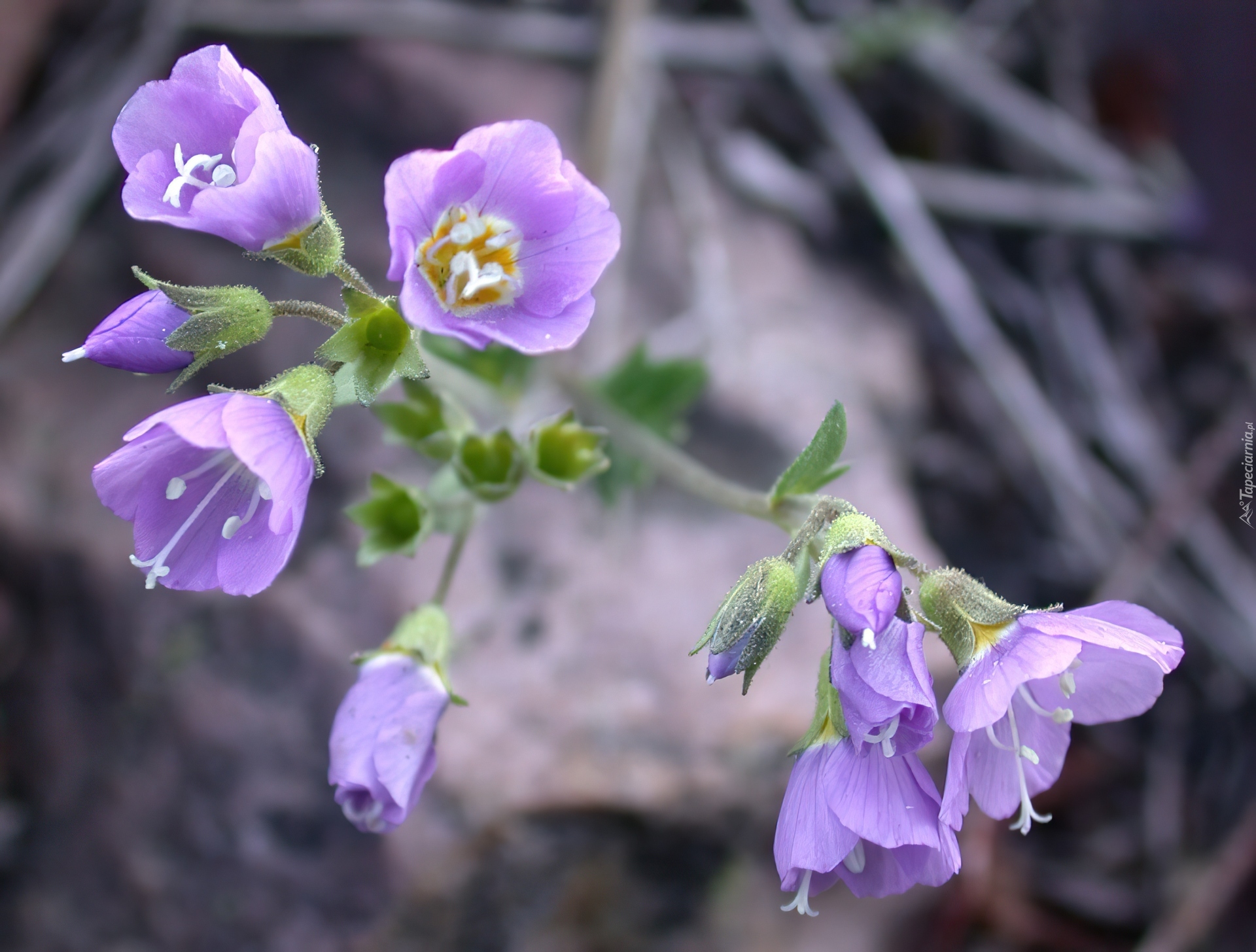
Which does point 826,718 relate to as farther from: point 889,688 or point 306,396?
point 306,396

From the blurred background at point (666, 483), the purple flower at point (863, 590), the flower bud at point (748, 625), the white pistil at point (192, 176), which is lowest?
the blurred background at point (666, 483)

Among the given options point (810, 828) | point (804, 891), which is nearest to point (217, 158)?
point (810, 828)

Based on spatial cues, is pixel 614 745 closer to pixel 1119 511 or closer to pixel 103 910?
pixel 103 910

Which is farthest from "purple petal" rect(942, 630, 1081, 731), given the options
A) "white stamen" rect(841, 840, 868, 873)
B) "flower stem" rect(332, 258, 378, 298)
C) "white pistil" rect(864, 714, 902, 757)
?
"flower stem" rect(332, 258, 378, 298)

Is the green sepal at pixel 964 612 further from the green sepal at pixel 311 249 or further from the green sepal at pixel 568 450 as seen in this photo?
the green sepal at pixel 311 249

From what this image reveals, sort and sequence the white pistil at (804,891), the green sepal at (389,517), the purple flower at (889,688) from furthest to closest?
1. the green sepal at (389,517)
2. the white pistil at (804,891)
3. the purple flower at (889,688)

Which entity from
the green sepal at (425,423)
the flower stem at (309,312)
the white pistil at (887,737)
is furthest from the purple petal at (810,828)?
the flower stem at (309,312)

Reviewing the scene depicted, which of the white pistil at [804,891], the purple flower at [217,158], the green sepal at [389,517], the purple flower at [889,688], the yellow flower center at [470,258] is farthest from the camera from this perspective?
the green sepal at [389,517]
